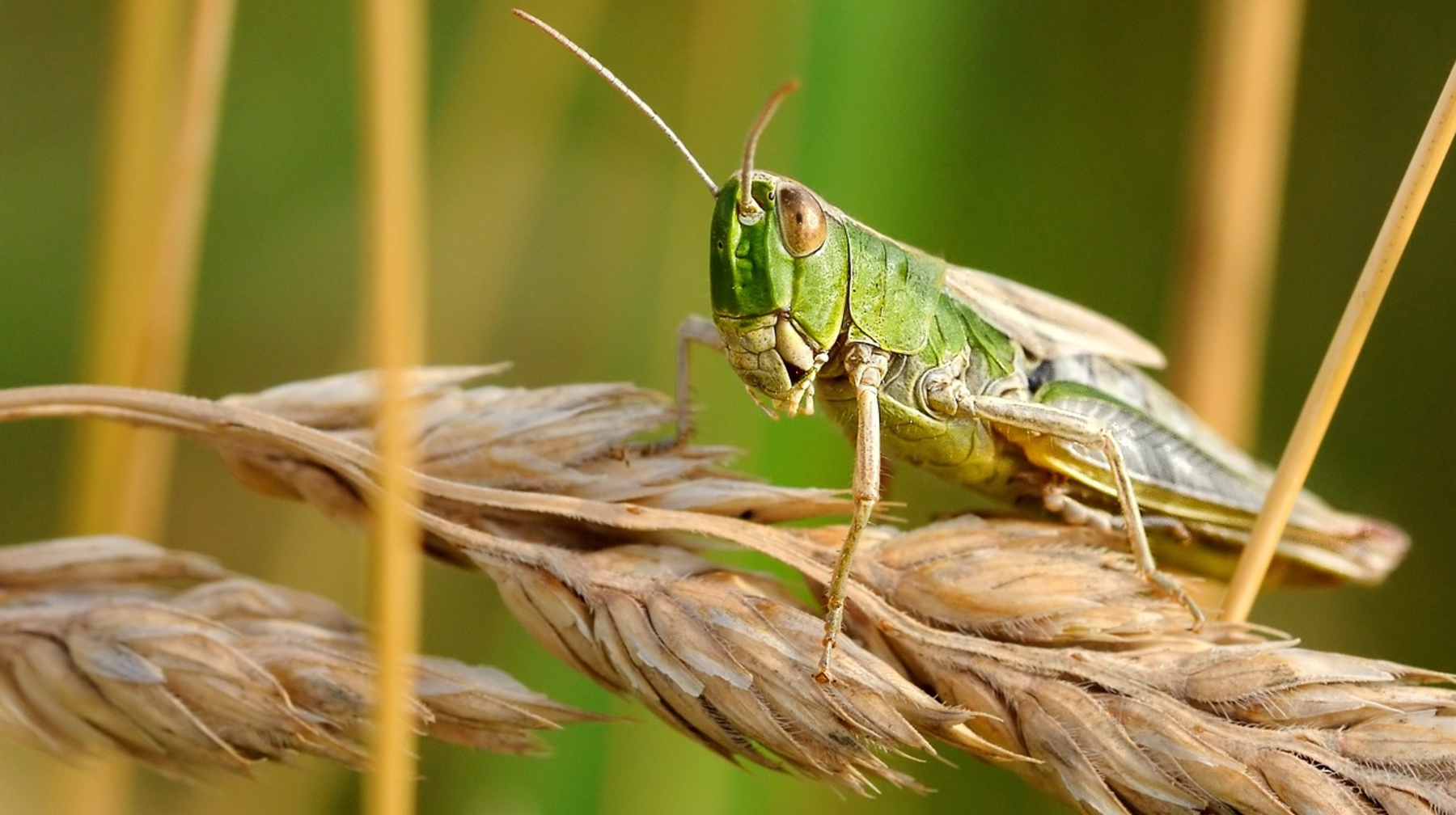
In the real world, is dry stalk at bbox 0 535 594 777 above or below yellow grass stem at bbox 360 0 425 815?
below

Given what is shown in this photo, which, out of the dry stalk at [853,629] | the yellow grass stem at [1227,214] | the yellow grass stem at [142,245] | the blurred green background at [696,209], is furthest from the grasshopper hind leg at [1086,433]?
the yellow grass stem at [142,245]

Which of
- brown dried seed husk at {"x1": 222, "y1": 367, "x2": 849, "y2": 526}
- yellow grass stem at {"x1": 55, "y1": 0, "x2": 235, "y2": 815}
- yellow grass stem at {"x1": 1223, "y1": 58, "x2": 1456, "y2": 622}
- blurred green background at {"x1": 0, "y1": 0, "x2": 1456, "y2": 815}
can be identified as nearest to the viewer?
yellow grass stem at {"x1": 1223, "y1": 58, "x2": 1456, "y2": 622}

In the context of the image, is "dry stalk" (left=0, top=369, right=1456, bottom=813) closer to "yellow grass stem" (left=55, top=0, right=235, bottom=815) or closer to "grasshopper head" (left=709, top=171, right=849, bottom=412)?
"grasshopper head" (left=709, top=171, right=849, bottom=412)

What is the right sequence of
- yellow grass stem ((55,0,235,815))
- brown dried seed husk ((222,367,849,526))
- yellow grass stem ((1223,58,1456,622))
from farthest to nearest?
yellow grass stem ((55,0,235,815)) → brown dried seed husk ((222,367,849,526)) → yellow grass stem ((1223,58,1456,622))

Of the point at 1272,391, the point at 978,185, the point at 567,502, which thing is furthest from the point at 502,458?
the point at 1272,391

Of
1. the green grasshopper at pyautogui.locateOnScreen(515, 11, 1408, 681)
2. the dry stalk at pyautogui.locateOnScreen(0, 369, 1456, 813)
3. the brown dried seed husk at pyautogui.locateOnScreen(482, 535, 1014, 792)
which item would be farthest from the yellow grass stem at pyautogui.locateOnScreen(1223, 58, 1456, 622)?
the brown dried seed husk at pyautogui.locateOnScreen(482, 535, 1014, 792)

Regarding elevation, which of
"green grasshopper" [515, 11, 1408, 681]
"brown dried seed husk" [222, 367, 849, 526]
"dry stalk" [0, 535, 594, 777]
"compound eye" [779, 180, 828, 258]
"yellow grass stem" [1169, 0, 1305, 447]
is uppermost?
"yellow grass stem" [1169, 0, 1305, 447]
